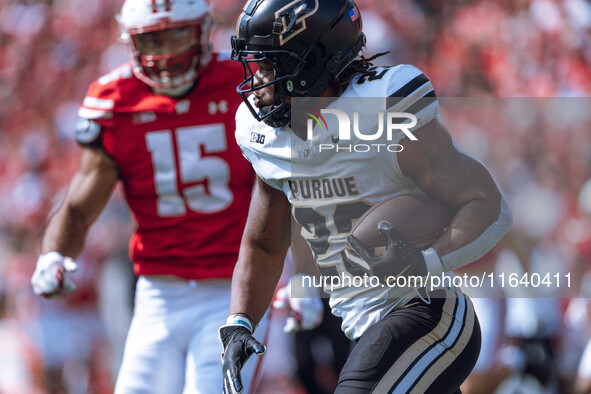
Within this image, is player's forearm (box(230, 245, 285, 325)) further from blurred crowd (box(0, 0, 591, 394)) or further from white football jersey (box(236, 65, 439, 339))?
blurred crowd (box(0, 0, 591, 394))

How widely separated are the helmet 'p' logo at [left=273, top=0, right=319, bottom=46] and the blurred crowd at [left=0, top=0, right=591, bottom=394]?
1382 mm

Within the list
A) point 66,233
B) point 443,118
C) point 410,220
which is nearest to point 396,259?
point 410,220

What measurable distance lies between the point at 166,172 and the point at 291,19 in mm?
1391

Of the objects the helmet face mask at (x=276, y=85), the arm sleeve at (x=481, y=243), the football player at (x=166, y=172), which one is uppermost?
the helmet face mask at (x=276, y=85)

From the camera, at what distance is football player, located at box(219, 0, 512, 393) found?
7.13 feet

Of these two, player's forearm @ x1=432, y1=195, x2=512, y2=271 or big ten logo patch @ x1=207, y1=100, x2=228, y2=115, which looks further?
big ten logo patch @ x1=207, y1=100, x2=228, y2=115

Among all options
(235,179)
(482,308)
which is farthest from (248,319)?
(482,308)

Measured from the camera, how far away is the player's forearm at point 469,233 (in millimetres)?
2168

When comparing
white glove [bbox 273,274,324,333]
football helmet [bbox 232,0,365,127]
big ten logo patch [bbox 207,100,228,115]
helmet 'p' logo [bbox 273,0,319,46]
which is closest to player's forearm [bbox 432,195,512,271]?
football helmet [bbox 232,0,365,127]

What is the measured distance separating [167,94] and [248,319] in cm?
140

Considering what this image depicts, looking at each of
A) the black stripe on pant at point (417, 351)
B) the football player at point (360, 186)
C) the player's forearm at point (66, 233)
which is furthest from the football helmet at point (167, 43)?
the black stripe on pant at point (417, 351)

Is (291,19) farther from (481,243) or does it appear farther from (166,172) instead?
(166,172)

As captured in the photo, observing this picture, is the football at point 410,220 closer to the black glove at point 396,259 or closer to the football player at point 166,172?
the black glove at point 396,259

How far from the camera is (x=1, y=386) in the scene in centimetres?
595
